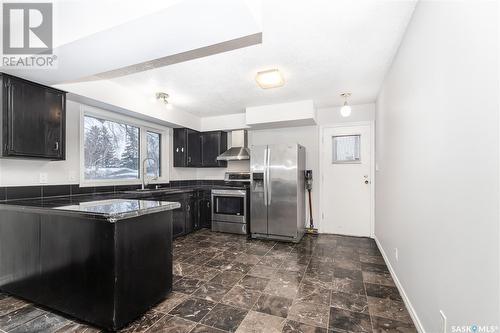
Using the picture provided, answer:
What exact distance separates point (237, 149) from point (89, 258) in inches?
138

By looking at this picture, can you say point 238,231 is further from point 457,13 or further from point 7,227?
point 457,13

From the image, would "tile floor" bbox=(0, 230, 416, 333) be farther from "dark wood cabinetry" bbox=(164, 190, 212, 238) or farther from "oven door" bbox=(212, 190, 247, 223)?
"oven door" bbox=(212, 190, 247, 223)

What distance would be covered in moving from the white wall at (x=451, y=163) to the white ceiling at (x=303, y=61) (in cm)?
32

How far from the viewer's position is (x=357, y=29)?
2.06 meters

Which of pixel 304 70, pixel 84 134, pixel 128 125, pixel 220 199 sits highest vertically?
pixel 304 70

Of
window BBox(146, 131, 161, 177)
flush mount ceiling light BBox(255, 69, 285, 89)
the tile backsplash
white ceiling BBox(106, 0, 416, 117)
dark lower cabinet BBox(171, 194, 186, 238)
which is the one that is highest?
white ceiling BBox(106, 0, 416, 117)

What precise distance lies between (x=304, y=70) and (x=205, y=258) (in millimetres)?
2862

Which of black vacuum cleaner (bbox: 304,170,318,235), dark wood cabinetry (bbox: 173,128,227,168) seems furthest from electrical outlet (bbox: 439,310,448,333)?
dark wood cabinetry (bbox: 173,128,227,168)

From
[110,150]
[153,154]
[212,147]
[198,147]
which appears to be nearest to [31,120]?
[110,150]

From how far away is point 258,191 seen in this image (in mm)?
4324

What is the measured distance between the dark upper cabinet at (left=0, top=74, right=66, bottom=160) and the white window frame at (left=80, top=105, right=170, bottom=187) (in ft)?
1.96

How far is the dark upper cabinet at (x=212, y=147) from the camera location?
5.18 m

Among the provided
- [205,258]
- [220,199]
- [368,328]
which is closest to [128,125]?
[220,199]

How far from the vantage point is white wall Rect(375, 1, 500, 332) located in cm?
95
